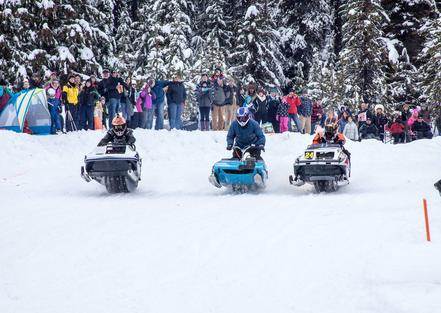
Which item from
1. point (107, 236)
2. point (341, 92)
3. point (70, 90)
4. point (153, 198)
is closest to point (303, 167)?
point (153, 198)

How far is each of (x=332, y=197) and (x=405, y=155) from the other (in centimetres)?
662

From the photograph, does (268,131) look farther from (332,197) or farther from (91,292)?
(91,292)

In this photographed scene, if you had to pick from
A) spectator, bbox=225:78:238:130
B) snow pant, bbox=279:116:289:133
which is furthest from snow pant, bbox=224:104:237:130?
snow pant, bbox=279:116:289:133

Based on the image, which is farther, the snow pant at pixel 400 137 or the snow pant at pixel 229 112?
the snow pant at pixel 400 137

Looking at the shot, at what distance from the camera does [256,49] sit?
33.8m

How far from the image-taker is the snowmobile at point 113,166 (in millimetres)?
12383

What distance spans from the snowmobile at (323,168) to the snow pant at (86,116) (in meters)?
8.33

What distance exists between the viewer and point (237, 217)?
9906mm

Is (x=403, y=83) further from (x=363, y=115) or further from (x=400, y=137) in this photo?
(x=363, y=115)

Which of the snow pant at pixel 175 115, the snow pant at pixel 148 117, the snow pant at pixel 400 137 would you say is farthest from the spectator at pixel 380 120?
the snow pant at pixel 148 117

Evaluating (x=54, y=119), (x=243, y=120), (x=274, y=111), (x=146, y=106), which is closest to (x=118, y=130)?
(x=243, y=120)

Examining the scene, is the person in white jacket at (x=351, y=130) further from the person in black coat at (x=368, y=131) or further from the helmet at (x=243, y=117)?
the helmet at (x=243, y=117)

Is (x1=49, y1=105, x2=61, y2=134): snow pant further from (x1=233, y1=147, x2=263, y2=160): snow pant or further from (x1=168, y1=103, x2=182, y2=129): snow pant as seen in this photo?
(x1=233, y1=147, x2=263, y2=160): snow pant

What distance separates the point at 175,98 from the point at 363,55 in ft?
38.8
